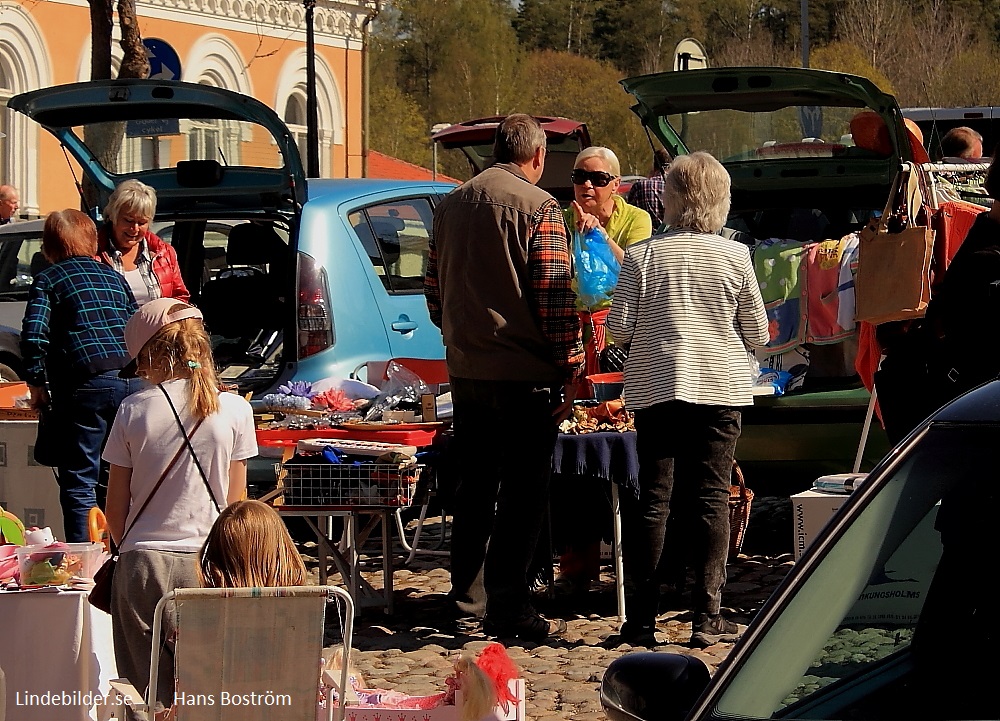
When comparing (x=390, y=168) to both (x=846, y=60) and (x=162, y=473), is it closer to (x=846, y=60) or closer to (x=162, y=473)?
(x=846, y=60)

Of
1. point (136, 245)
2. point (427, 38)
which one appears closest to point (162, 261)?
point (136, 245)

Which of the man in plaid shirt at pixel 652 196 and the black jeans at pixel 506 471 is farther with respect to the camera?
the man in plaid shirt at pixel 652 196

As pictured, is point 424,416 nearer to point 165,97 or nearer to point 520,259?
point 520,259

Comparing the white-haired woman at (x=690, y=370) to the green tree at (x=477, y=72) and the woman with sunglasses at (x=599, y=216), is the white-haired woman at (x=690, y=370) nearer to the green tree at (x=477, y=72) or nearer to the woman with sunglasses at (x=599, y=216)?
the woman with sunglasses at (x=599, y=216)

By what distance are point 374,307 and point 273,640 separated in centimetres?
450

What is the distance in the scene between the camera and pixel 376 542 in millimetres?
8367

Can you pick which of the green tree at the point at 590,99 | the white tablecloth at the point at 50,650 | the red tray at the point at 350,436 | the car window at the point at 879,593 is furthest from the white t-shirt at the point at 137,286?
the green tree at the point at 590,99

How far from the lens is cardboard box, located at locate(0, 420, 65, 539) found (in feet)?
24.5

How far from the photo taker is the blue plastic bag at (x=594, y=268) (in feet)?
21.8

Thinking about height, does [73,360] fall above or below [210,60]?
below

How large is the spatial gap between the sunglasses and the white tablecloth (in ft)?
10.3

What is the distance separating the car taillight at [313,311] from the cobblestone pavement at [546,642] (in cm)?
115

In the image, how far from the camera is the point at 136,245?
7609mm

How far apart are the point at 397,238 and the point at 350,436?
7.52 ft
